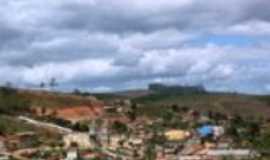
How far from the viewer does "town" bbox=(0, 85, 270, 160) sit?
6297cm

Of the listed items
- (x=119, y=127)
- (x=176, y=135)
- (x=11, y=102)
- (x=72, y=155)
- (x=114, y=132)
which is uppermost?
(x=11, y=102)

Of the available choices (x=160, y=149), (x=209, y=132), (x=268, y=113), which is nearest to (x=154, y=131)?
(x=209, y=132)

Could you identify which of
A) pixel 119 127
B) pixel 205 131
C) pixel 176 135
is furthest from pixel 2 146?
pixel 205 131

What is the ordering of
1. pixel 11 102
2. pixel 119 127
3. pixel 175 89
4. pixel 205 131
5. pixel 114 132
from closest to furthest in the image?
pixel 114 132, pixel 205 131, pixel 119 127, pixel 11 102, pixel 175 89

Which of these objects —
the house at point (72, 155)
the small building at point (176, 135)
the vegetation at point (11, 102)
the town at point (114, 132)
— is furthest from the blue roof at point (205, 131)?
the vegetation at point (11, 102)

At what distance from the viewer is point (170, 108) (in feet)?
333

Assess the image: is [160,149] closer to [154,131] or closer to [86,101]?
[154,131]

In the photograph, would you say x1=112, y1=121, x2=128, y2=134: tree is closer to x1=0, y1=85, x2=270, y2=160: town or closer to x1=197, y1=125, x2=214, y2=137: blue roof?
x1=0, y1=85, x2=270, y2=160: town

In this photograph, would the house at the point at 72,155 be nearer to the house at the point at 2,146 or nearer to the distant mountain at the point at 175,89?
the house at the point at 2,146

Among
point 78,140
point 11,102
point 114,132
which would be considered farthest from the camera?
point 11,102

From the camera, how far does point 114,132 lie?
254ft

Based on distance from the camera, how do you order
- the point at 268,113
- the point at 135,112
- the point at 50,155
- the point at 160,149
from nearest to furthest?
the point at 50,155
the point at 160,149
the point at 135,112
the point at 268,113

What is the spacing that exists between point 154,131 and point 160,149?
1060 centimetres

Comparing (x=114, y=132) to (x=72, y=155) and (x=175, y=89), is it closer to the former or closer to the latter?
(x=72, y=155)
